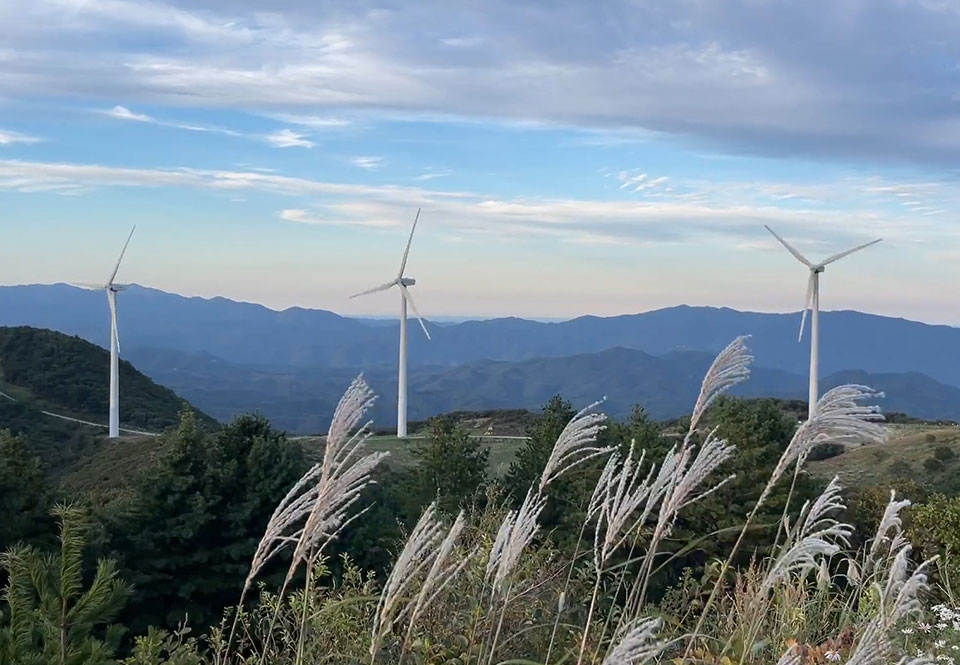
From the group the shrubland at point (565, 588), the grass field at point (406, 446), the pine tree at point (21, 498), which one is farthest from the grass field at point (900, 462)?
the shrubland at point (565, 588)

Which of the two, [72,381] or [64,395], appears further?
[72,381]

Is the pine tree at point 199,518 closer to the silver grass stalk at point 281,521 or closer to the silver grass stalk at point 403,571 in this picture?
the silver grass stalk at point 281,521

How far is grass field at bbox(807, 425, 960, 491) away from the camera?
38469mm

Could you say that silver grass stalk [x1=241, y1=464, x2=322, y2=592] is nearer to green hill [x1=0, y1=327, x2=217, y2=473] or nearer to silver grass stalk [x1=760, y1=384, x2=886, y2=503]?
silver grass stalk [x1=760, y1=384, x2=886, y2=503]

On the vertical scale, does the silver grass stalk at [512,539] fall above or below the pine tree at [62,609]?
above

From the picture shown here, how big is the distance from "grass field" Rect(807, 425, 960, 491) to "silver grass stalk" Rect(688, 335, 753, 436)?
34.6 m

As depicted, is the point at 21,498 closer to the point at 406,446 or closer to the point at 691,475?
the point at 691,475

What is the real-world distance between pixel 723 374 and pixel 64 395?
Result: 83.0 metres

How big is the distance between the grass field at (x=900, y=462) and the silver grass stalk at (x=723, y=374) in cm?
3464

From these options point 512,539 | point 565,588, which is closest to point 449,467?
point 565,588

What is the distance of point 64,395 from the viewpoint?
78500 millimetres

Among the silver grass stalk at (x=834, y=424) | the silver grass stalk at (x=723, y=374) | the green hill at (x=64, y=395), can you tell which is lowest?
the green hill at (x=64, y=395)

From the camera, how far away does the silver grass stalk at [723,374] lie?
3213 millimetres

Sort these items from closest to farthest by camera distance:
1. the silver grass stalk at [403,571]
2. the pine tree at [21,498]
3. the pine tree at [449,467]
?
1. the silver grass stalk at [403,571]
2. the pine tree at [21,498]
3. the pine tree at [449,467]
